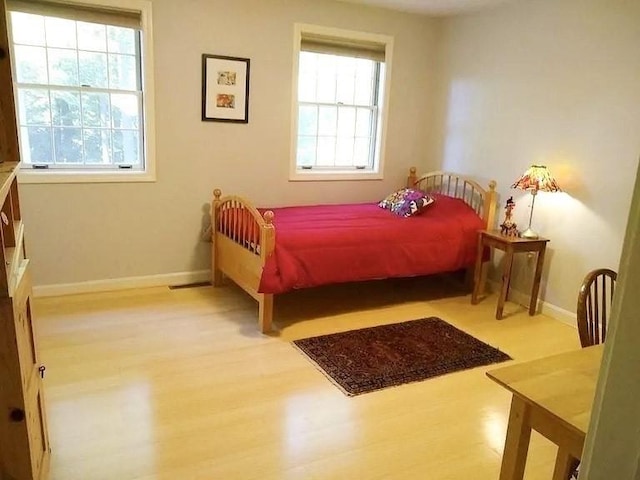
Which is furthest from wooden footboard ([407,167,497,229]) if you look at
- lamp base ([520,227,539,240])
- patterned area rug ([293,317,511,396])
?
patterned area rug ([293,317,511,396])

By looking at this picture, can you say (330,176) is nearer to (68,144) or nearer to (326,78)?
(326,78)

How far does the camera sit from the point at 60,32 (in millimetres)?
3584

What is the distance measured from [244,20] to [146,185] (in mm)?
1530

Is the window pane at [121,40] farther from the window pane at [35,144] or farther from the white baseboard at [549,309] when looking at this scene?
the white baseboard at [549,309]

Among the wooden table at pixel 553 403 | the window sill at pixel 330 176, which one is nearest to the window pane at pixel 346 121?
the window sill at pixel 330 176

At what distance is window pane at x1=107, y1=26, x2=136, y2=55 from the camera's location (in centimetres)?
375

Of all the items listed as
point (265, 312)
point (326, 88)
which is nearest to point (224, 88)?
point (326, 88)

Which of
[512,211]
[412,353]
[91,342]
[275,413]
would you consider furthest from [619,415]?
[512,211]

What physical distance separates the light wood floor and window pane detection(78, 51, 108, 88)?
5.25 ft

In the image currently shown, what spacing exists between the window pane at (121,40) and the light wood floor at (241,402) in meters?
1.87

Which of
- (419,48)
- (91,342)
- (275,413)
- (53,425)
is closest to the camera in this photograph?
(53,425)

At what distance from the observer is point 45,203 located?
12.1 feet

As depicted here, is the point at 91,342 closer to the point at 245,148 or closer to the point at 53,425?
the point at 53,425

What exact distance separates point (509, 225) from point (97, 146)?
3246 mm
